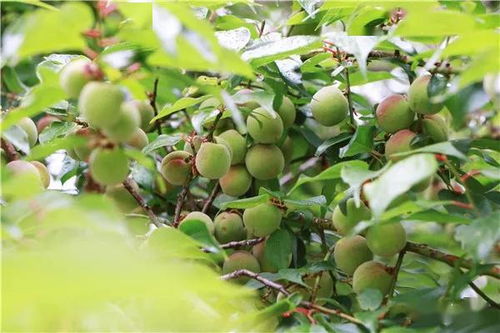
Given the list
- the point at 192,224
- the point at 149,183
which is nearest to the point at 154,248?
the point at 192,224

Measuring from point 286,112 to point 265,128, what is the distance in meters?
0.08

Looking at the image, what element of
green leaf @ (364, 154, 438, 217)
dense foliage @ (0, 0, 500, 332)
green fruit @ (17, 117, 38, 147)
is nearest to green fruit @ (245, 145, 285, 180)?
dense foliage @ (0, 0, 500, 332)

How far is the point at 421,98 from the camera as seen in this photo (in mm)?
935

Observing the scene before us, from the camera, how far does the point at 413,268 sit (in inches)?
48.5

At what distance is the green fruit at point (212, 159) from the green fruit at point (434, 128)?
0.91ft

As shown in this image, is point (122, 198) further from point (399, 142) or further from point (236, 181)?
point (399, 142)

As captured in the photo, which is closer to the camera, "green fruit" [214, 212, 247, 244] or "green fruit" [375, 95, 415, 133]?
"green fruit" [375, 95, 415, 133]

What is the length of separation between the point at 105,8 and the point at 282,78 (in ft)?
1.34

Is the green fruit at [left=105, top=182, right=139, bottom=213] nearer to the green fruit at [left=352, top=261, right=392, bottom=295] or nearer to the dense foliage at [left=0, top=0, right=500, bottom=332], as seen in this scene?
the dense foliage at [left=0, top=0, right=500, bottom=332]

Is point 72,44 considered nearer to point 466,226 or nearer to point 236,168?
point 466,226

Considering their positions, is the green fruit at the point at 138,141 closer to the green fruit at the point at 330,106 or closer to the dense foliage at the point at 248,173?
the dense foliage at the point at 248,173

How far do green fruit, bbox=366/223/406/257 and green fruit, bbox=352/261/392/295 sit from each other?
0.12 ft

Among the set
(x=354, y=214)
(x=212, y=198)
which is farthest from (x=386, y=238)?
(x=212, y=198)

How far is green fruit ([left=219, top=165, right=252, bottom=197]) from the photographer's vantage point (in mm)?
1145
